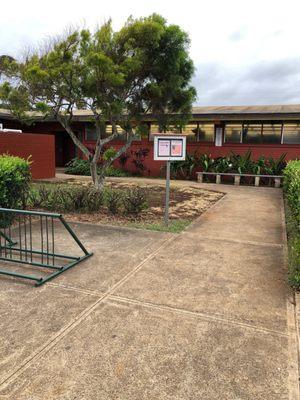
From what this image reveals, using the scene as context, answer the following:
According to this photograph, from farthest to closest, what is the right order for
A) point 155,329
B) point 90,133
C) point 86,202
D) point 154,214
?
point 90,133 < point 154,214 < point 86,202 < point 155,329

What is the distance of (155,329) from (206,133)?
1417cm

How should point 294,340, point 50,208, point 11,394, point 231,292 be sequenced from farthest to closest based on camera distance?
point 50,208 → point 231,292 → point 294,340 → point 11,394

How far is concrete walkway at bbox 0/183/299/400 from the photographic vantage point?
2.18m

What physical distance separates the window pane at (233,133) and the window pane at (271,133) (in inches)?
43.9

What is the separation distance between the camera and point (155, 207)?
27.3 feet

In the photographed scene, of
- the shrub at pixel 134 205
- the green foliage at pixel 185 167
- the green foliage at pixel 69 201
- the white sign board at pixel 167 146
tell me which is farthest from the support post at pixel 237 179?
the white sign board at pixel 167 146

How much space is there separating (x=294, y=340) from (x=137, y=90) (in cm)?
852

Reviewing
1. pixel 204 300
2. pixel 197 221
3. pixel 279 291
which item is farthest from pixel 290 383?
pixel 197 221

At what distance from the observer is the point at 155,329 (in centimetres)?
283

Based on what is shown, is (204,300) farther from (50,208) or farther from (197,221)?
(50,208)

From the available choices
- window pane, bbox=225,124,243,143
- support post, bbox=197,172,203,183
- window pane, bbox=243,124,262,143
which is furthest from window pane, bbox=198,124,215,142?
support post, bbox=197,172,203,183

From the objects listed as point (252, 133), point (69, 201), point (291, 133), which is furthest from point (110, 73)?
point (291, 133)

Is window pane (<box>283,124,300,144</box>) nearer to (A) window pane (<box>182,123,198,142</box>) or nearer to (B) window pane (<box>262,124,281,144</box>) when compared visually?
(B) window pane (<box>262,124,281,144</box>)

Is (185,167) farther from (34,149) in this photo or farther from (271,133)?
(34,149)
